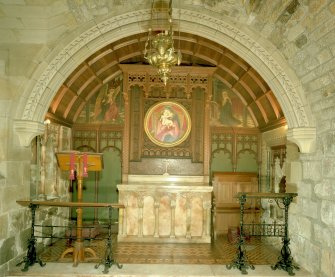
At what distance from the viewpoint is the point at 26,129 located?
4.59 metres

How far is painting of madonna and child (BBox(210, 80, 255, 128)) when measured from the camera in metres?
7.74

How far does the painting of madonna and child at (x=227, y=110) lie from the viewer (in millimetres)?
7738

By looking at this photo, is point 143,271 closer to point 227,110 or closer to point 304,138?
point 304,138

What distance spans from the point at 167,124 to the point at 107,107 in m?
1.56

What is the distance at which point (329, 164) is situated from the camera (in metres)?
4.16

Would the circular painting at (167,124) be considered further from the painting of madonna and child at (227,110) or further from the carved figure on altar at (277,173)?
the carved figure on altar at (277,173)

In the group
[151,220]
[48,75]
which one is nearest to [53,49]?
[48,75]

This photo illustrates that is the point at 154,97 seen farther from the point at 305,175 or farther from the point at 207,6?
the point at 305,175

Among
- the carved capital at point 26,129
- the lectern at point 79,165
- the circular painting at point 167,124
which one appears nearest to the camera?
the carved capital at point 26,129

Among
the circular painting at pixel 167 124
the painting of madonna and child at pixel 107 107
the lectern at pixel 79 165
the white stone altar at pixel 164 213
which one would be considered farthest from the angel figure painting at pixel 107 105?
the lectern at pixel 79 165

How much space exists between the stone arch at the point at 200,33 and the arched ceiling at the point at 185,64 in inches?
43.5

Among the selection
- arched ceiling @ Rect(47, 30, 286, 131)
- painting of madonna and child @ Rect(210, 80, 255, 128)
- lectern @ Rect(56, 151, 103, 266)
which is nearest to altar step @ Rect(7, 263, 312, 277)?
lectern @ Rect(56, 151, 103, 266)

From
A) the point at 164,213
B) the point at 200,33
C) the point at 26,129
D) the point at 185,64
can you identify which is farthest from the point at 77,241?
the point at 185,64

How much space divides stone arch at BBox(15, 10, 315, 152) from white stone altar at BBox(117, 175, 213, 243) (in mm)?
2350
